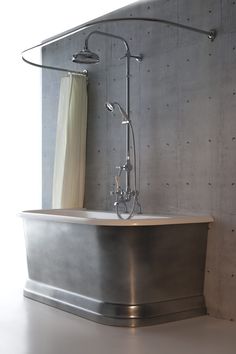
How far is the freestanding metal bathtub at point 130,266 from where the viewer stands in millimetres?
3811

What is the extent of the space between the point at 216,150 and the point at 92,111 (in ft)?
5.72

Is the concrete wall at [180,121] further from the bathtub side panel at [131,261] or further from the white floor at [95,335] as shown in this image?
the white floor at [95,335]

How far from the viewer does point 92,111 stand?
5484 millimetres

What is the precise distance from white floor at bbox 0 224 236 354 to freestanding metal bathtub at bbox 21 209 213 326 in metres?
0.11

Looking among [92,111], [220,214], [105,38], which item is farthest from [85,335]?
[105,38]

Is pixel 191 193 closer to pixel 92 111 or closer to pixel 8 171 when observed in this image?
pixel 92 111

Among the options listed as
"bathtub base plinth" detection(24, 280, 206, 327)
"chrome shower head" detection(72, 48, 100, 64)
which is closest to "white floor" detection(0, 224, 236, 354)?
"bathtub base plinth" detection(24, 280, 206, 327)

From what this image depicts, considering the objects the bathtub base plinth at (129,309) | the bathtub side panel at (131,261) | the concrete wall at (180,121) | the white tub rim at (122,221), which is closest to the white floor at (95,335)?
the bathtub base plinth at (129,309)

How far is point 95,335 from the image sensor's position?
3.59m

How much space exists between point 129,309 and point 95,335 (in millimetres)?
360

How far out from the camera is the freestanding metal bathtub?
381 cm

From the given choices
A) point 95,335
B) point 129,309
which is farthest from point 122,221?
point 95,335

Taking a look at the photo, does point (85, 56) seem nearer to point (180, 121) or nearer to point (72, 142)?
point (180, 121)

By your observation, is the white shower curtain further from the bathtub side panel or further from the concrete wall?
the bathtub side panel
